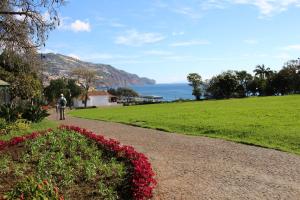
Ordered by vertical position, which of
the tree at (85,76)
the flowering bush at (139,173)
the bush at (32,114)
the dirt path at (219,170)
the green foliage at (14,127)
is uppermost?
the tree at (85,76)

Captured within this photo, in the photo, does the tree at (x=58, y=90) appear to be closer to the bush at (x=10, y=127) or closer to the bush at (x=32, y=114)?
the bush at (x=32, y=114)

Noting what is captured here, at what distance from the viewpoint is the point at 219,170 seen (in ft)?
35.7

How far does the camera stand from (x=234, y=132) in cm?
1820

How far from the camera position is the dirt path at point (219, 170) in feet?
29.0

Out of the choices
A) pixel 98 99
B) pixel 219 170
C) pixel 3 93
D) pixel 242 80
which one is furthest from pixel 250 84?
pixel 219 170

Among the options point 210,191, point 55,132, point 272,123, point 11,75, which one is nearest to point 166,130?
point 272,123

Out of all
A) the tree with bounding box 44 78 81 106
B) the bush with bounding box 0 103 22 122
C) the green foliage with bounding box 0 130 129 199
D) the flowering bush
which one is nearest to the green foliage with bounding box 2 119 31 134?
the bush with bounding box 0 103 22 122

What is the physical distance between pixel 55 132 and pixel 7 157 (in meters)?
3.51

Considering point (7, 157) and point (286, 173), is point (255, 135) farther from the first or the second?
point (7, 157)

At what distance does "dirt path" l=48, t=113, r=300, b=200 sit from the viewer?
884cm

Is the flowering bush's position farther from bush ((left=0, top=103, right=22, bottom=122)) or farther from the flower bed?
bush ((left=0, top=103, right=22, bottom=122))

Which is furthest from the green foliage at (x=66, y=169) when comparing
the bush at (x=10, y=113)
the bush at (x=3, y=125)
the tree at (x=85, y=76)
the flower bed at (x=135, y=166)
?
the tree at (x=85, y=76)

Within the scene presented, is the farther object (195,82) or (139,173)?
(195,82)

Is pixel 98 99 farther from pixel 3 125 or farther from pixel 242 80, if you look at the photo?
pixel 3 125
